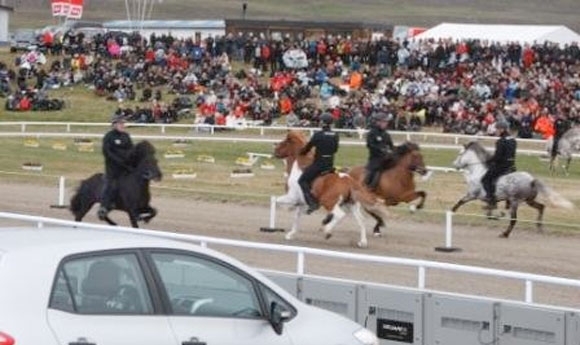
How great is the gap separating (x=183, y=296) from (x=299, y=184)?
1300cm

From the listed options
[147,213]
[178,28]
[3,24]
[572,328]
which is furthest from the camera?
[178,28]

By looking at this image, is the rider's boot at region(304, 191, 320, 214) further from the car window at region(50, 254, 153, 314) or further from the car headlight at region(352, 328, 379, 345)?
the car window at region(50, 254, 153, 314)

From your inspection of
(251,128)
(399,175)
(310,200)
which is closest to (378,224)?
(399,175)

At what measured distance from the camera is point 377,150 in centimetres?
2319

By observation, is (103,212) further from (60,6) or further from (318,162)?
(60,6)

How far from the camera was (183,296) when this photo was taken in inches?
356

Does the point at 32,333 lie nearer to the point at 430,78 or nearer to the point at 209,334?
the point at 209,334

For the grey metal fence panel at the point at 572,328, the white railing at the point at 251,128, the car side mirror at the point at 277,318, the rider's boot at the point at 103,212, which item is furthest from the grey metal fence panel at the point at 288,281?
the white railing at the point at 251,128

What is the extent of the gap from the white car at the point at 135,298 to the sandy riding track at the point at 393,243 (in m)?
6.71

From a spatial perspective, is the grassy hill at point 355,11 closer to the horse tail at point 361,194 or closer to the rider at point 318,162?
the horse tail at point 361,194

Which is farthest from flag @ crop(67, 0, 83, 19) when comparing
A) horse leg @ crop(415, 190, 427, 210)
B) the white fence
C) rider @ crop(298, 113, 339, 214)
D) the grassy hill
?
rider @ crop(298, 113, 339, 214)

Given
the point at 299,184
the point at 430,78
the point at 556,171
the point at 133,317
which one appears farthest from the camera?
the point at 430,78

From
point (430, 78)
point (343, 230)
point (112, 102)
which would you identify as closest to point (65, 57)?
point (112, 102)

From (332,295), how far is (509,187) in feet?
35.0
